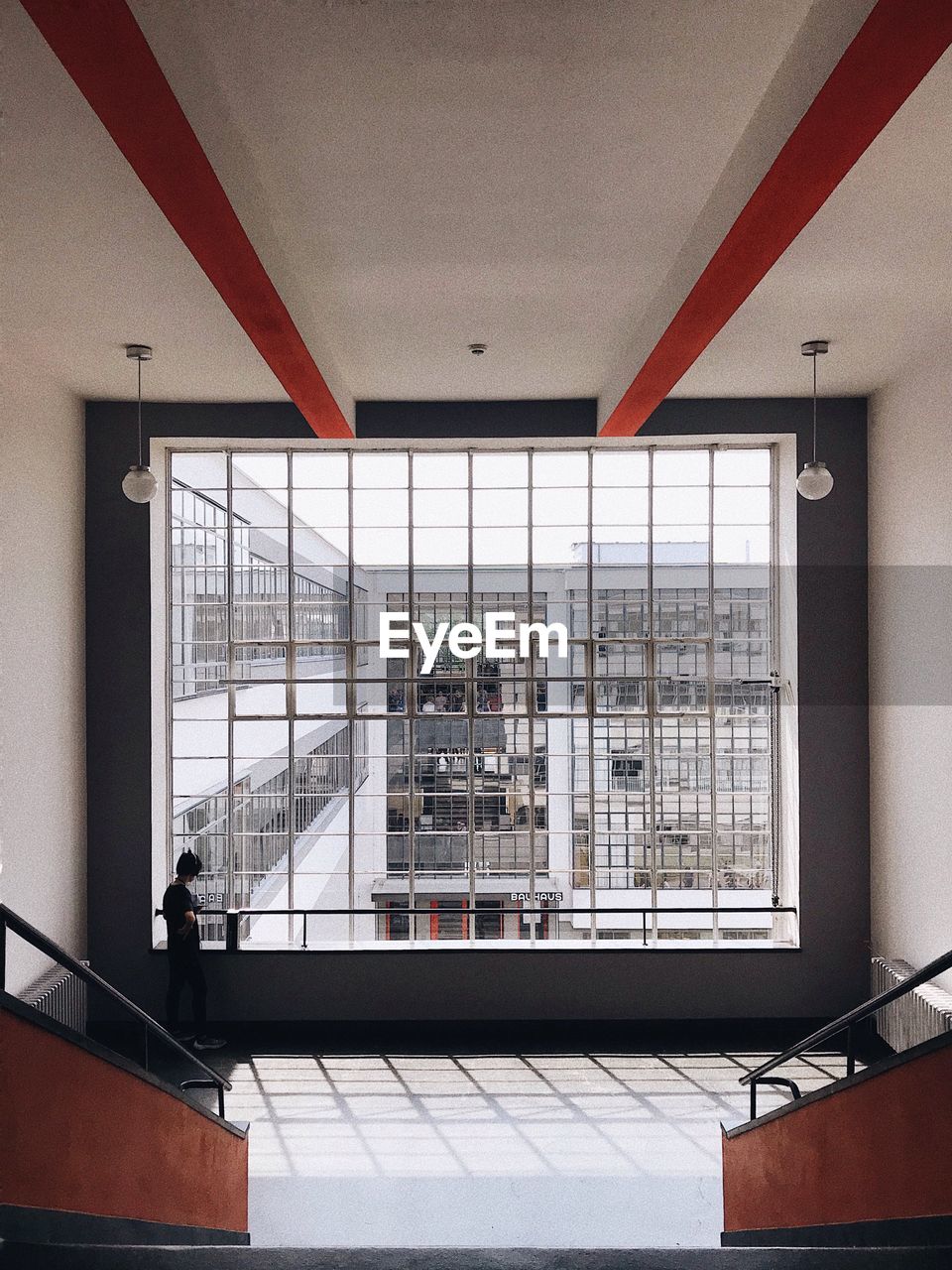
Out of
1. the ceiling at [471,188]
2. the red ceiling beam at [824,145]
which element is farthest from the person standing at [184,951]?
the red ceiling beam at [824,145]

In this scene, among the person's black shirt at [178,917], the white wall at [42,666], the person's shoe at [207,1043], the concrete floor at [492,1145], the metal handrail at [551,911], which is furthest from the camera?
the metal handrail at [551,911]

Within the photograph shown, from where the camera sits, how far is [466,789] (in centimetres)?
795

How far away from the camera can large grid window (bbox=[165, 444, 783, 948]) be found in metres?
7.79

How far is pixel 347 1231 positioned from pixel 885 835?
4752mm

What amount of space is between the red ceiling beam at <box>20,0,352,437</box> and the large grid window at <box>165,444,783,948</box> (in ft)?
11.4

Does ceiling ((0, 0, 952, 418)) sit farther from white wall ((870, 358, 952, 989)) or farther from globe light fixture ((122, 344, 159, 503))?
white wall ((870, 358, 952, 989))

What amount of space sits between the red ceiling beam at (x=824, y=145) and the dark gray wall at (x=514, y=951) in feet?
11.0

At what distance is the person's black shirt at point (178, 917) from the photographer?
6895 millimetres

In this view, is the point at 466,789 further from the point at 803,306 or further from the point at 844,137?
the point at 844,137

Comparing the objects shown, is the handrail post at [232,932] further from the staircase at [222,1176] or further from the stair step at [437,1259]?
the stair step at [437,1259]

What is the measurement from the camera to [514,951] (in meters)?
7.37

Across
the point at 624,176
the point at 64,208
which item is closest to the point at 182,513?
the point at 64,208

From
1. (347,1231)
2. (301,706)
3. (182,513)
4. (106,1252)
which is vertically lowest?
(347,1231)

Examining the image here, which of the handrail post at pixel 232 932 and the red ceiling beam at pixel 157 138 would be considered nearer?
the red ceiling beam at pixel 157 138
